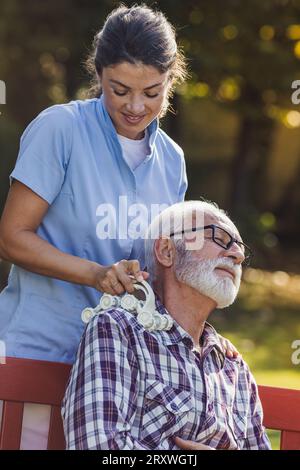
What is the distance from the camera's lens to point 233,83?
12.9 meters

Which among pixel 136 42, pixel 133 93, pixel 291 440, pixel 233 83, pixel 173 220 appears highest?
pixel 136 42

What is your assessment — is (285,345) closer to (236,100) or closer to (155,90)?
(236,100)

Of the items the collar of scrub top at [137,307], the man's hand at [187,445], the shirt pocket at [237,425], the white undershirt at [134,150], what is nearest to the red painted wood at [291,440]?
the shirt pocket at [237,425]

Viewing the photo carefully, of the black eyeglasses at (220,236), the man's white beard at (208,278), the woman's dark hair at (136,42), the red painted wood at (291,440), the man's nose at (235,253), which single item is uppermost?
the woman's dark hair at (136,42)

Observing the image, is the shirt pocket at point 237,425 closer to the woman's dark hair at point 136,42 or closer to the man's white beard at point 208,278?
the man's white beard at point 208,278

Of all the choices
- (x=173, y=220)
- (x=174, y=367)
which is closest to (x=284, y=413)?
(x=174, y=367)

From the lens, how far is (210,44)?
452 inches

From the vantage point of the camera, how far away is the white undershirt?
336 centimetres

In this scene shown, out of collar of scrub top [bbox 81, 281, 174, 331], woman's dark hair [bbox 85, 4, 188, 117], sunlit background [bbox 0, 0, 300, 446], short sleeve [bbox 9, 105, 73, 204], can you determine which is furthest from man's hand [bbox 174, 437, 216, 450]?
sunlit background [bbox 0, 0, 300, 446]

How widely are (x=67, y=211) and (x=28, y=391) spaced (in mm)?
589

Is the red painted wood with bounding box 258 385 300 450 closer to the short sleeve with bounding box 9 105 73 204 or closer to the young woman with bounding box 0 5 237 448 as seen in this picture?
the young woman with bounding box 0 5 237 448

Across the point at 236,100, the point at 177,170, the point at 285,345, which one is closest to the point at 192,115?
the point at 236,100

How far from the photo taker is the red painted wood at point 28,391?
9.92ft

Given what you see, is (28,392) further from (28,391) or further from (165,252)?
(165,252)
